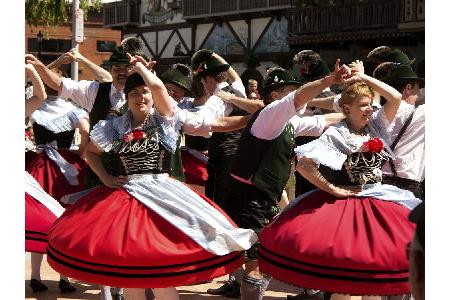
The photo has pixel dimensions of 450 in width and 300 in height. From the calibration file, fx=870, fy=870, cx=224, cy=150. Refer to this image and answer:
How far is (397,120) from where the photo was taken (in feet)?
19.5

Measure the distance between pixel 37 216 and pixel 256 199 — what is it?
1535mm

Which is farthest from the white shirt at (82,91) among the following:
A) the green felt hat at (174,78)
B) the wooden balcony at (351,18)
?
the wooden balcony at (351,18)

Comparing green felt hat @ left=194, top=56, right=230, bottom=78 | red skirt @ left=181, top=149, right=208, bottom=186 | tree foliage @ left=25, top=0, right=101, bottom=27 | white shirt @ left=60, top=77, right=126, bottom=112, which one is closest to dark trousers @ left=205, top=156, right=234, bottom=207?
red skirt @ left=181, top=149, right=208, bottom=186

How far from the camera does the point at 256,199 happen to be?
5.97m

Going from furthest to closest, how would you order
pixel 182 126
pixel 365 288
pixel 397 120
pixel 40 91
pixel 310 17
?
pixel 310 17, pixel 40 91, pixel 397 120, pixel 182 126, pixel 365 288

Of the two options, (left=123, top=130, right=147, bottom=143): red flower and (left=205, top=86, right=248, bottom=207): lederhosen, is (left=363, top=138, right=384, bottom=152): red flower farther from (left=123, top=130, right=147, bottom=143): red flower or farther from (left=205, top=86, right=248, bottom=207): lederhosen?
(left=205, top=86, right=248, bottom=207): lederhosen

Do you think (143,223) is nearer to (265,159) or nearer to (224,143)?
(265,159)

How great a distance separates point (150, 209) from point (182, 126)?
2.29ft

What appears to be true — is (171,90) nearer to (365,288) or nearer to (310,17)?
(365,288)

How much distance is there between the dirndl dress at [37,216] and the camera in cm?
599

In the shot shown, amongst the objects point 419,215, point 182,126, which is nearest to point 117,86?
point 182,126

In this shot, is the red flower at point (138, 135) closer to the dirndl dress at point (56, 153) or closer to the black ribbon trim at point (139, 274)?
the black ribbon trim at point (139, 274)

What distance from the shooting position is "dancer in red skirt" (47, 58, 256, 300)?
4.87m

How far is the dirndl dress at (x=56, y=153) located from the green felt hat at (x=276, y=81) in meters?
2.23
